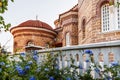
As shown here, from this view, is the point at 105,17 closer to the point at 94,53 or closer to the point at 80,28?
the point at 80,28

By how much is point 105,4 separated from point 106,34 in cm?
207

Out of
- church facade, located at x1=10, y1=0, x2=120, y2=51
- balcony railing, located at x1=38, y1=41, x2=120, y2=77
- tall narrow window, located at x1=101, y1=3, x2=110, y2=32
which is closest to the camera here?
balcony railing, located at x1=38, y1=41, x2=120, y2=77

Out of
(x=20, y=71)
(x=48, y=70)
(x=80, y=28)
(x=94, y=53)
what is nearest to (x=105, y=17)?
(x=80, y=28)

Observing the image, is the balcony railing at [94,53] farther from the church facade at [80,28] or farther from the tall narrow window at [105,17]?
the tall narrow window at [105,17]

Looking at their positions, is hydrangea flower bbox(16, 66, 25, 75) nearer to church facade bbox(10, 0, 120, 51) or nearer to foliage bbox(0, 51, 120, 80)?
foliage bbox(0, 51, 120, 80)

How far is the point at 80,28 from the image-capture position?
23125 mm

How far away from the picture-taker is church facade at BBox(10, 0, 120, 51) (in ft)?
56.7

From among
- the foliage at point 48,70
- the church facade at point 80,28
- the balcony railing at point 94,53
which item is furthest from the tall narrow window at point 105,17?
the foliage at point 48,70

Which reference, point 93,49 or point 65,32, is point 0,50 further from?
point 65,32

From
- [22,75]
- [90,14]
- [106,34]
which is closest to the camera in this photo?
[22,75]

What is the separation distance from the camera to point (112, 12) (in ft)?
57.9

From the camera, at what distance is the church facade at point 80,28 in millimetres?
17297

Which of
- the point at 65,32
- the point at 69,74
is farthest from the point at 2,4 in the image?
the point at 65,32

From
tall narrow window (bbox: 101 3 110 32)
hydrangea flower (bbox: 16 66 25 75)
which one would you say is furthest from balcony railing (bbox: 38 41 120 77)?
tall narrow window (bbox: 101 3 110 32)
